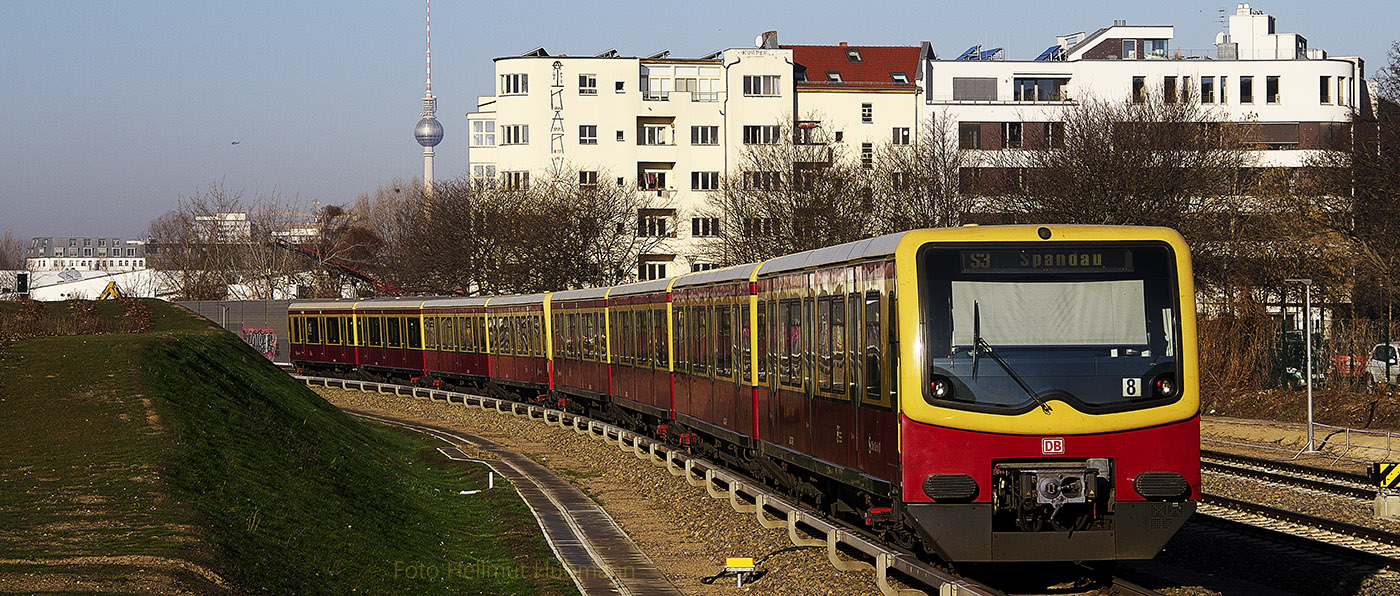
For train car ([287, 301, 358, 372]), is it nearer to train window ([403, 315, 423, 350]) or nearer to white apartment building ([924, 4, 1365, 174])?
train window ([403, 315, 423, 350])

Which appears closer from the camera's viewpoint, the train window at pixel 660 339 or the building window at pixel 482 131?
the train window at pixel 660 339

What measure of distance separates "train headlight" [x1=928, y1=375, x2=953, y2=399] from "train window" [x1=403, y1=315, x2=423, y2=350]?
4553cm

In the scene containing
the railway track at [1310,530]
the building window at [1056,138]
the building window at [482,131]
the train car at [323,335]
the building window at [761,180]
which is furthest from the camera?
the building window at [482,131]

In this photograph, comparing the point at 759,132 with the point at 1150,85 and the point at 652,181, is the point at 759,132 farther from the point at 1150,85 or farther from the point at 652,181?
the point at 1150,85

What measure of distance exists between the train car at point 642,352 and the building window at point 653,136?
191 feet

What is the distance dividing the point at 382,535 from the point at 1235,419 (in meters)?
25.9

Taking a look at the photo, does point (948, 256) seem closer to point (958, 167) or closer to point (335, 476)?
point (335, 476)

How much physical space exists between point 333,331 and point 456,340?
564 inches

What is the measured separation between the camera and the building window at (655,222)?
283 feet

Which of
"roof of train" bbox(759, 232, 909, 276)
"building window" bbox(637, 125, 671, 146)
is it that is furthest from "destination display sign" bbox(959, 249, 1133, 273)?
"building window" bbox(637, 125, 671, 146)

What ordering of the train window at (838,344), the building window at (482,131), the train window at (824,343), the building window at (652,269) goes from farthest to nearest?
the building window at (482,131), the building window at (652,269), the train window at (824,343), the train window at (838,344)

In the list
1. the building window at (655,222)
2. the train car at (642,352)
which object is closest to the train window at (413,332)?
the train car at (642,352)

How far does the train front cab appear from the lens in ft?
40.6

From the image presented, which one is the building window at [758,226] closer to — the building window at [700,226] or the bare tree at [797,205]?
the bare tree at [797,205]
